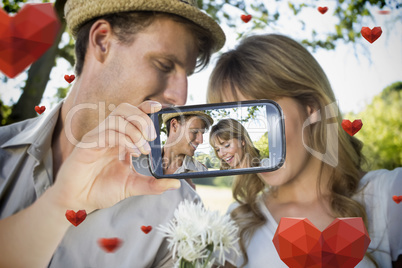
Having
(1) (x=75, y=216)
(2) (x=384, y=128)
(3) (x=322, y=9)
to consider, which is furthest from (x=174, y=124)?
(2) (x=384, y=128)

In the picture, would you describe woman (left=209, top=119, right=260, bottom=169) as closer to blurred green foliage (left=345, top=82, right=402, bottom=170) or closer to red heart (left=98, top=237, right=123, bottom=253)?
red heart (left=98, top=237, right=123, bottom=253)

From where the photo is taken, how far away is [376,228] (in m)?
0.93

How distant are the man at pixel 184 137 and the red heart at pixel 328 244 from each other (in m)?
0.23

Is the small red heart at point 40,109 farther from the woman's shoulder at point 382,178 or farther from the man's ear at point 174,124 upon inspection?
the woman's shoulder at point 382,178

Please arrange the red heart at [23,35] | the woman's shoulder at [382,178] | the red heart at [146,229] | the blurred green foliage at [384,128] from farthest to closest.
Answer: the blurred green foliage at [384,128] < the red heart at [146,229] < the woman's shoulder at [382,178] < the red heart at [23,35]

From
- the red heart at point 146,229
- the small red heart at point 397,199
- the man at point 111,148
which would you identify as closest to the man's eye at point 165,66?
the man at point 111,148

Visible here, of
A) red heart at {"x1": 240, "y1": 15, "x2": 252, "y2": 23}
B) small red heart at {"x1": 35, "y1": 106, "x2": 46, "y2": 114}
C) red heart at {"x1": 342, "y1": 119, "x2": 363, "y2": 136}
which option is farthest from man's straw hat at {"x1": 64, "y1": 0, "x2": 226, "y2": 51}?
red heart at {"x1": 342, "y1": 119, "x2": 363, "y2": 136}

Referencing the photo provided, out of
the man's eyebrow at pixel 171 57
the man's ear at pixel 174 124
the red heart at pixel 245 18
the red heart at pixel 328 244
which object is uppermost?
the red heart at pixel 245 18

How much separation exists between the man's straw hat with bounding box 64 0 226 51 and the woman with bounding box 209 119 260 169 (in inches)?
17.7

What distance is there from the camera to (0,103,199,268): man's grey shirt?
3.20 feet

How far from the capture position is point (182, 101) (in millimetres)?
1097

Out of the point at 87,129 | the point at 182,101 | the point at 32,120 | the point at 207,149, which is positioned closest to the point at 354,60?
the point at 182,101

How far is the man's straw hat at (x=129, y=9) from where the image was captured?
975 mm

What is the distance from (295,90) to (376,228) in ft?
1.44
